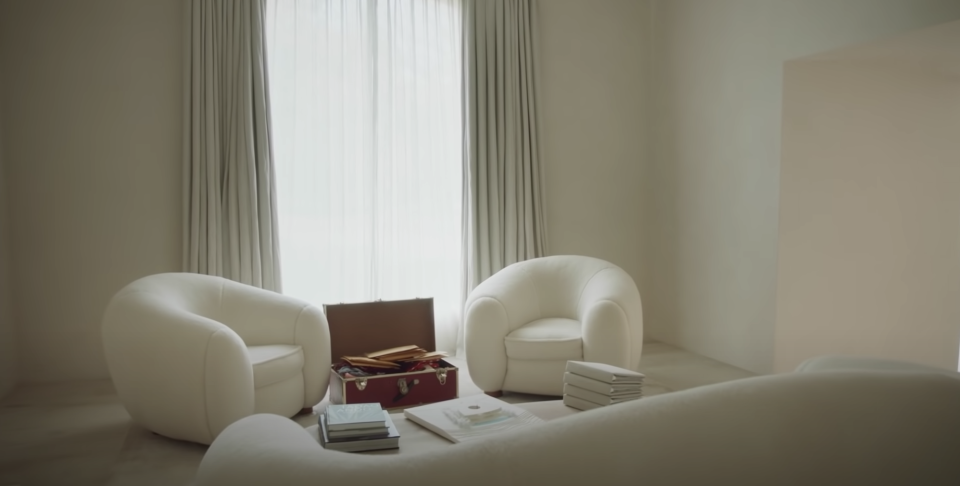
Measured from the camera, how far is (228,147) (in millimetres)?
4363

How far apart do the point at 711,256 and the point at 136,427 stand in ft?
12.8

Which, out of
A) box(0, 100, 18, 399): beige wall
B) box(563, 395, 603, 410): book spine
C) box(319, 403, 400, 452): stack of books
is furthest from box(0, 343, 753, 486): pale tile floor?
box(563, 395, 603, 410): book spine

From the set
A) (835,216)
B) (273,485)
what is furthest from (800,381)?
(835,216)

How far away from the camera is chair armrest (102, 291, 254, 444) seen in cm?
294

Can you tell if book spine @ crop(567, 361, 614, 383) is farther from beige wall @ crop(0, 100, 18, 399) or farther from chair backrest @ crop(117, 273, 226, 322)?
beige wall @ crop(0, 100, 18, 399)

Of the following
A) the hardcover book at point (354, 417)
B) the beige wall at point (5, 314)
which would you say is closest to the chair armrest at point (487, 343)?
the hardcover book at point (354, 417)

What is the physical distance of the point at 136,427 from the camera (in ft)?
11.1

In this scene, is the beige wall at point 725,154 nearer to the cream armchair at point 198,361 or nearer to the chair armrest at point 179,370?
the cream armchair at point 198,361

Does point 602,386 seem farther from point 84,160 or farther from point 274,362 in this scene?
point 84,160

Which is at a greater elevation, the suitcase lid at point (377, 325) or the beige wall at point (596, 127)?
the beige wall at point (596, 127)

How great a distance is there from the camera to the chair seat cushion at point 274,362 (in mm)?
3189

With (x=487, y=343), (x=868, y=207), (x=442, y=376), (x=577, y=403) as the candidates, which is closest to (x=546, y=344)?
(x=487, y=343)

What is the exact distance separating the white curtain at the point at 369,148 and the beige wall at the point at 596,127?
0.81 metres

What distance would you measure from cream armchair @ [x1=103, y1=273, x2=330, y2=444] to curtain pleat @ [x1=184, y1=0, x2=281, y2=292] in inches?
30.5
